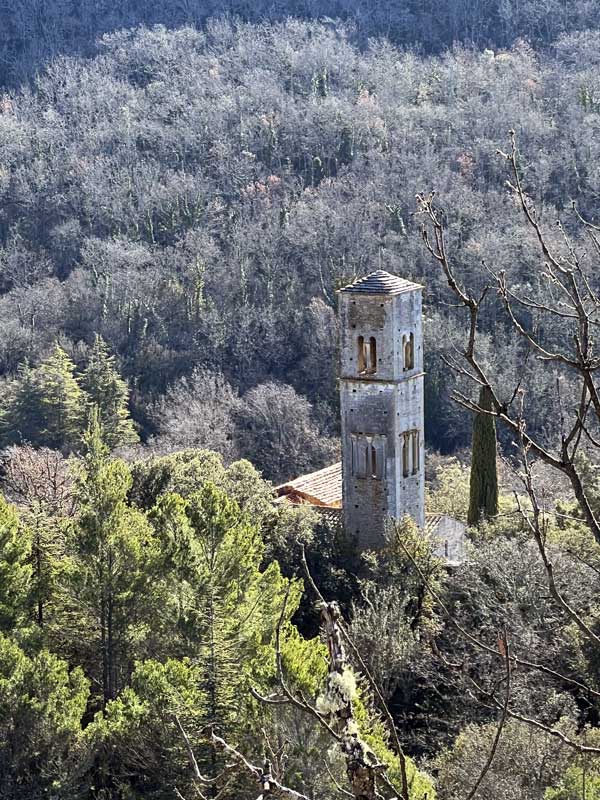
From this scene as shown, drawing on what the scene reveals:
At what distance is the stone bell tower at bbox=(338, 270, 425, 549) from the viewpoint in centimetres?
2183

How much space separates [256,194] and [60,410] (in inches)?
647

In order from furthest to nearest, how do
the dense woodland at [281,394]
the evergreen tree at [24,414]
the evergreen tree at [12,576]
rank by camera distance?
the evergreen tree at [24,414] → the evergreen tree at [12,576] → the dense woodland at [281,394]

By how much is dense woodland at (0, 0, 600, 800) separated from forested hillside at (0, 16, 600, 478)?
0.46ft

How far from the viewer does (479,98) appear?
181ft

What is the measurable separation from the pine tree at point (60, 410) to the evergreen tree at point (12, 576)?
16.9 meters

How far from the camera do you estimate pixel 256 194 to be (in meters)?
49.9

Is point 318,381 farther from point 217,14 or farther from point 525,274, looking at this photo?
point 217,14

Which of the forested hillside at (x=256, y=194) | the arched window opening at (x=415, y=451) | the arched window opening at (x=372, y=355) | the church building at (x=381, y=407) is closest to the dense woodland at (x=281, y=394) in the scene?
the forested hillside at (x=256, y=194)

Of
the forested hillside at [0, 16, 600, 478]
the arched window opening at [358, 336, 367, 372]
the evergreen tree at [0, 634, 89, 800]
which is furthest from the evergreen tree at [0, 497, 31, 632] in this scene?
the forested hillside at [0, 16, 600, 478]

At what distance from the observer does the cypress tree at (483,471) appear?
22422 millimetres

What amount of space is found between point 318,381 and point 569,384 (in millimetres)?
7294

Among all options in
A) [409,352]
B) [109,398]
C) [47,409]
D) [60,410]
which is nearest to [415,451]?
[409,352]

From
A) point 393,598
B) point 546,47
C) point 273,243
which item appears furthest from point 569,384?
point 546,47

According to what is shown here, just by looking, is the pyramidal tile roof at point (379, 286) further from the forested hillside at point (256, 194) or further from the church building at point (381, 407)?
the forested hillside at point (256, 194)
